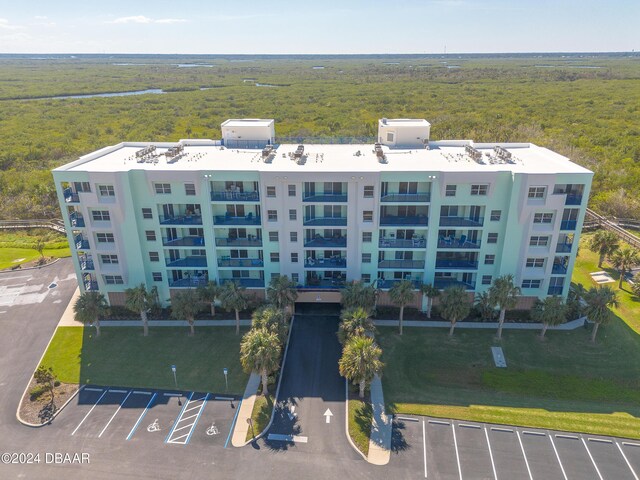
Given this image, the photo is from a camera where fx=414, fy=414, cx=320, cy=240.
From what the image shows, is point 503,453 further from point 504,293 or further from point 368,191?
point 368,191

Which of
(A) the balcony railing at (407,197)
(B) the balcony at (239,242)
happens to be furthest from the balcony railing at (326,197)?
(B) the balcony at (239,242)

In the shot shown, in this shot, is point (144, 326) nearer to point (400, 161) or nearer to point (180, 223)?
point (180, 223)

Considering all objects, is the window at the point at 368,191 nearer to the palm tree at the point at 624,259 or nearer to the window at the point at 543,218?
the window at the point at 543,218

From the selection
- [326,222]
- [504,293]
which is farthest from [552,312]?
[326,222]

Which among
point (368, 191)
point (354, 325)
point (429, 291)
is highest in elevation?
point (368, 191)

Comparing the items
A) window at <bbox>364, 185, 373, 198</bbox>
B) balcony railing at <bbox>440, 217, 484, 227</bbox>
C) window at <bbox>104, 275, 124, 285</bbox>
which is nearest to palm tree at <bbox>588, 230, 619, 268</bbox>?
balcony railing at <bbox>440, 217, 484, 227</bbox>
